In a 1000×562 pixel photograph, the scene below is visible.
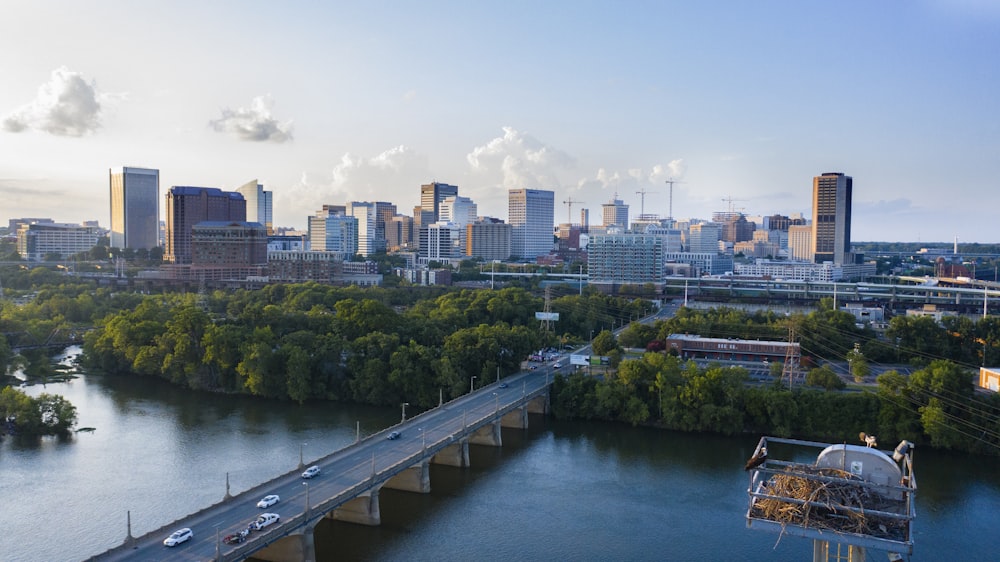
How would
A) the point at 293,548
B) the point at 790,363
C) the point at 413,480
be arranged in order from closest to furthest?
1. the point at 293,548
2. the point at 413,480
3. the point at 790,363

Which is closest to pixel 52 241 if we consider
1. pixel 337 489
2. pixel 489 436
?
pixel 489 436

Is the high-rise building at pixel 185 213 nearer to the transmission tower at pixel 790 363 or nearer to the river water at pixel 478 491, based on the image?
the river water at pixel 478 491

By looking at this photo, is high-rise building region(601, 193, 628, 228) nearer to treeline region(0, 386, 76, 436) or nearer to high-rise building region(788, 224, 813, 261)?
high-rise building region(788, 224, 813, 261)

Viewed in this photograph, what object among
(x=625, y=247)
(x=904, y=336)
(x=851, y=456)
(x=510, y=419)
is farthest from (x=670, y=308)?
(x=851, y=456)

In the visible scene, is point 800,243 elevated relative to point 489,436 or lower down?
elevated

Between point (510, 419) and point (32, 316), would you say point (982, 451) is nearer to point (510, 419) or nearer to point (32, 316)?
point (510, 419)

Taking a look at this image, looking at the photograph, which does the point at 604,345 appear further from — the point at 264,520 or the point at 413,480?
the point at 264,520

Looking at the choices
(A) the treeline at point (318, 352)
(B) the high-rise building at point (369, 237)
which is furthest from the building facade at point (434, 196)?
(A) the treeline at point (318, 352)
